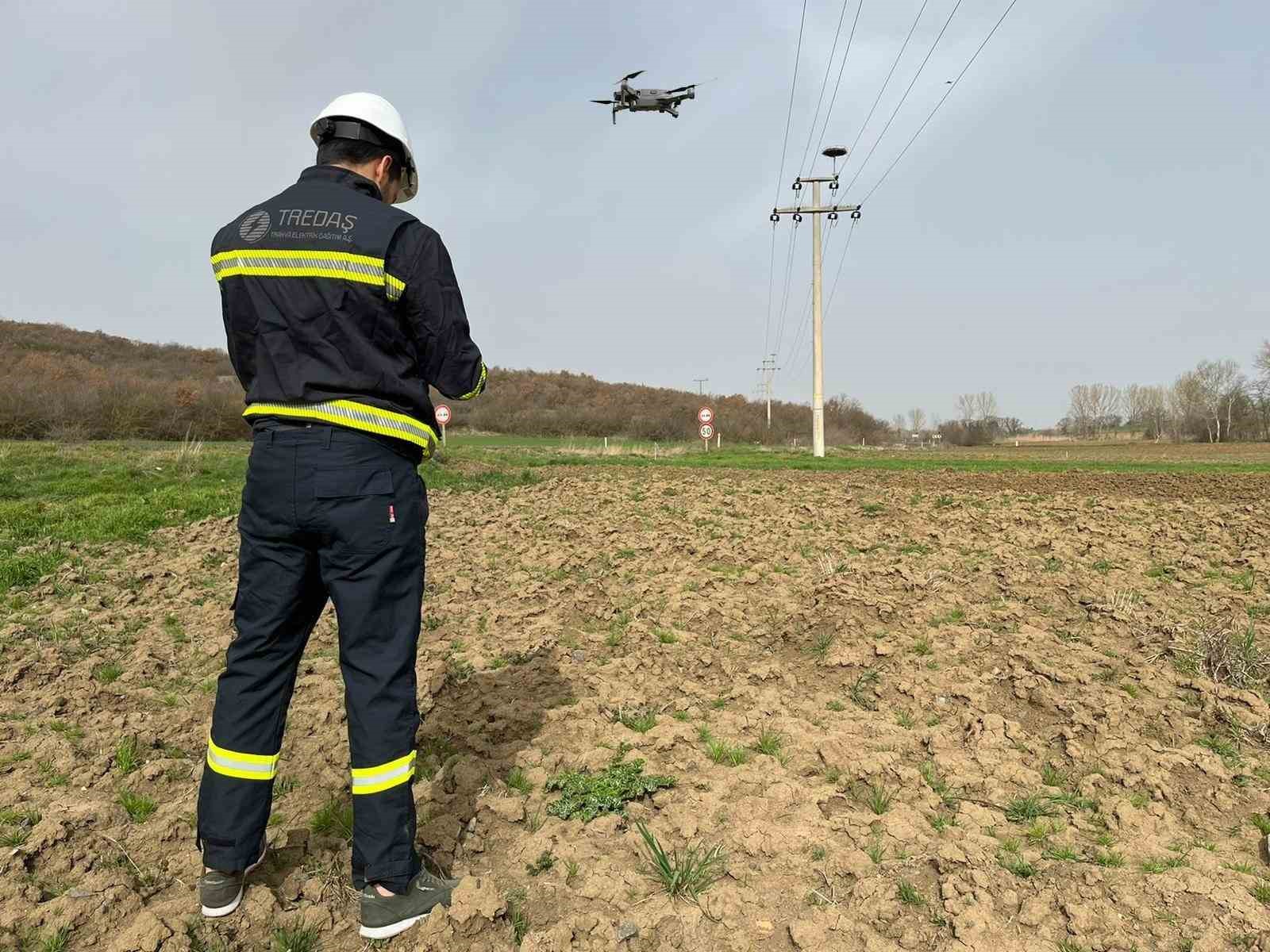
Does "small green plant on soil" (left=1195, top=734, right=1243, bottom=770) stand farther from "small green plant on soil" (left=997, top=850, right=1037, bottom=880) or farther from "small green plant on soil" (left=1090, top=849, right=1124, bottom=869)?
"small green plant on soil" (left=997, top=850, right=1037, bottom=880)

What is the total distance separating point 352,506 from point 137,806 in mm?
1894

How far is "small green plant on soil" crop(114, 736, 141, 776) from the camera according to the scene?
3324 mm

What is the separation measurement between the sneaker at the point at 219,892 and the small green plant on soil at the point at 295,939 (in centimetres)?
16

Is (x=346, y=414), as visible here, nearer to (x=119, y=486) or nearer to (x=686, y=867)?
(x=686, y=867)

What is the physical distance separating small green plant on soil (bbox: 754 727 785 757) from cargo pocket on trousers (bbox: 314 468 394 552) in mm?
2136

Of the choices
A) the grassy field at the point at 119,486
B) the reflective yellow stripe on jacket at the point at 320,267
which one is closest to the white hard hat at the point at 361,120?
the reflective yellow stripe on jacket at the point at 320,267

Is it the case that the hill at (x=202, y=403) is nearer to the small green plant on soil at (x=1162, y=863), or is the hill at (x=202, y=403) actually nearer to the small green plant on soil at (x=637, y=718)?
the small green plant on soil at (x=637, y=718)

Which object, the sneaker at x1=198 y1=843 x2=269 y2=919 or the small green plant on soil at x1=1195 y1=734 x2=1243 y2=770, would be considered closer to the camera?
the sneaker at x1=198 y1=843 x2=269 y2=919

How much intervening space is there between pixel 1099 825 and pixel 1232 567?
533cm

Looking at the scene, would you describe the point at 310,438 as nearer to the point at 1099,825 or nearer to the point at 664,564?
the point at 1099,825

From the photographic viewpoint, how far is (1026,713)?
3836 mm

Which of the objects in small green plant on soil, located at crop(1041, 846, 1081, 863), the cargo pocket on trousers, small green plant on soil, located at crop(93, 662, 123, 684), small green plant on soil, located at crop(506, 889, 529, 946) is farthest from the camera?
Result: small green plant on soil, located at crop(93, 662, 123, 684)

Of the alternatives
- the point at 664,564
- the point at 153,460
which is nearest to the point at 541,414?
the point at 153,460

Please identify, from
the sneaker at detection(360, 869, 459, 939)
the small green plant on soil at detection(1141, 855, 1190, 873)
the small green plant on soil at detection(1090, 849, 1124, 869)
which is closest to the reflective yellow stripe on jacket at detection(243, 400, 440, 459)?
the sneaker at detection(360, 869, 459, 939)
